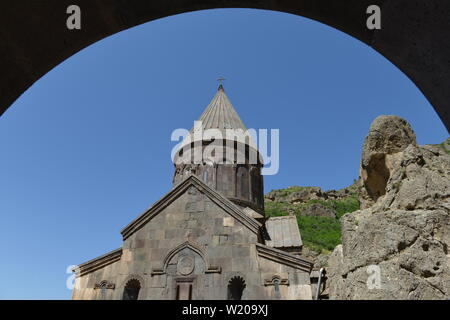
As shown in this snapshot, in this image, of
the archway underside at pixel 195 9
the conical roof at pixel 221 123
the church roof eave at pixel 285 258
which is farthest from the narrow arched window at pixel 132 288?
the conical roof at pixel 221 123

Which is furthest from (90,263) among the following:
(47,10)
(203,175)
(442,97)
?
(442,97)

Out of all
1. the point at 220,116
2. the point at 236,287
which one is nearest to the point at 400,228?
the point at 236,287

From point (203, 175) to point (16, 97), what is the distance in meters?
13.0

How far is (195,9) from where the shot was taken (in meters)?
1.67

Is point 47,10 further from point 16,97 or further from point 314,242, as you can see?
point 314,242

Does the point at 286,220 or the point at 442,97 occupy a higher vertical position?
the point at 286,220

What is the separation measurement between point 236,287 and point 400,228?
12.2 ft

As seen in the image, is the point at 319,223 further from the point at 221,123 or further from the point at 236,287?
the point at 236,287

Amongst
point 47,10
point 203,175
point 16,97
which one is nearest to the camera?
point 47,10

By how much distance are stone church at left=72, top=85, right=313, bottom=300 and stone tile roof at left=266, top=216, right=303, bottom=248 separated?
19.0 feet

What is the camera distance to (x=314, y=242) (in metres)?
28.1
